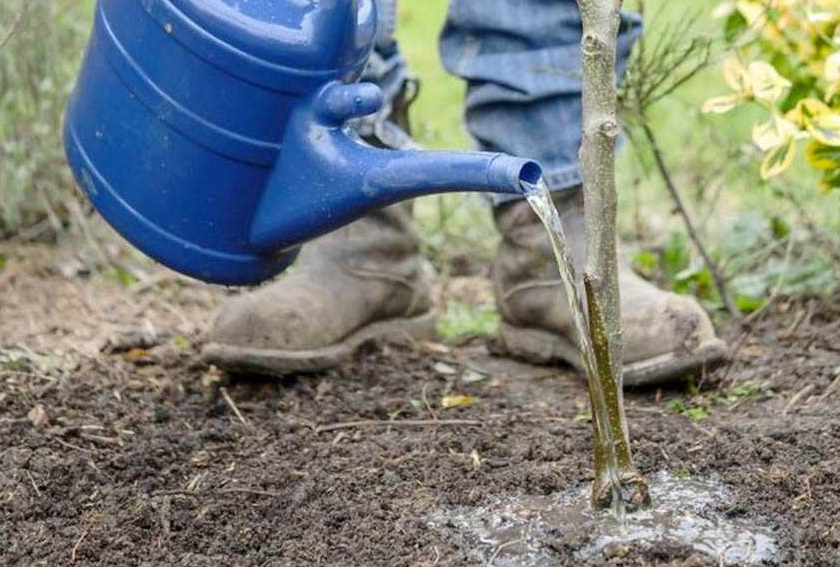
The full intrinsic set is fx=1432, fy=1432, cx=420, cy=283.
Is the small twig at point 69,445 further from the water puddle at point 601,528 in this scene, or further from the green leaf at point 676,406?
the green leaf at point 676,406

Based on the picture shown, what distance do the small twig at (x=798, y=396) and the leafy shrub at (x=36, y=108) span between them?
5.23 ft

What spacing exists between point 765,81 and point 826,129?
13cm

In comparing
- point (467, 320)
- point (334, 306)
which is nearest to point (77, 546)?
point (334, 306)

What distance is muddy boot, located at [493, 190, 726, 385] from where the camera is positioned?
7.23 ft

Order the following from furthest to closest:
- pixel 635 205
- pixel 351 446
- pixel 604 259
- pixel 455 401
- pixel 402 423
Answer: pixel 635 205 < pixel 455 401 < pixel 402 423 < pixel 351 446 < pixel 604 259

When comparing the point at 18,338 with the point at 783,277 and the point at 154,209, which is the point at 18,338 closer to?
the point at 154,209

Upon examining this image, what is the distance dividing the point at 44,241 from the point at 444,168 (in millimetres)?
1785

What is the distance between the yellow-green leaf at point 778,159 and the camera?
7.19 feet

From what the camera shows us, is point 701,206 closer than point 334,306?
No

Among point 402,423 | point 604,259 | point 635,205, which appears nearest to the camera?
point 604,259

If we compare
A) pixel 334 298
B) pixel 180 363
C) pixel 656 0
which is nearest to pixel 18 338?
pixel 180 363

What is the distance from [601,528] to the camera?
1644 mm

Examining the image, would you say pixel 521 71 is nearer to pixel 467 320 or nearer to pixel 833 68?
pixel 833 68

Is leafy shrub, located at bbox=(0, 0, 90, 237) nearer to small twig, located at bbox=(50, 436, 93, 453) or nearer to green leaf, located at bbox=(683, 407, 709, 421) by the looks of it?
small twig, located at bbox=(50, 436, 93, 453)
